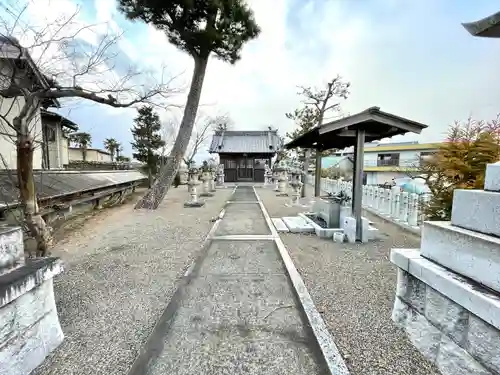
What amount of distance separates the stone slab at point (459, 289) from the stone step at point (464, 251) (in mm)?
49

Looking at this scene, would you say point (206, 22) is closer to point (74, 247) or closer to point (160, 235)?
point (160, 235)

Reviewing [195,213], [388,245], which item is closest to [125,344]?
[388,245]

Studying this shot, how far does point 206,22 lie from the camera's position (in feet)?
29.8

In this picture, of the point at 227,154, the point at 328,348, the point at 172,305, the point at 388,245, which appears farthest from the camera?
the point at 227,154

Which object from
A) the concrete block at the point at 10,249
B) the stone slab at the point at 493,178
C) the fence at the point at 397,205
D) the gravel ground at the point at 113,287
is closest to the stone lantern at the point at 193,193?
the gravel ground at the point at 113,287

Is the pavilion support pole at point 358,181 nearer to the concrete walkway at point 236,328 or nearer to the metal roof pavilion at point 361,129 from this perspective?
the metal roof pavilion at point 361,129

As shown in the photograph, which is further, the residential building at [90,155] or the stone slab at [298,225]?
the residential building at [90,155]

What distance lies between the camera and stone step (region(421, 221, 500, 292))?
5.03ft

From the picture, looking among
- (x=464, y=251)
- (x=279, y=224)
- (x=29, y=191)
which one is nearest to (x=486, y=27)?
(x=464, y=251)

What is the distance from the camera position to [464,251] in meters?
1.73

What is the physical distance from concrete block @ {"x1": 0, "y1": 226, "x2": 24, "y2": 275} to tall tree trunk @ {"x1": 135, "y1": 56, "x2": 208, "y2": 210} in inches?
305

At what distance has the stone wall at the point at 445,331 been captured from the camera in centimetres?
149

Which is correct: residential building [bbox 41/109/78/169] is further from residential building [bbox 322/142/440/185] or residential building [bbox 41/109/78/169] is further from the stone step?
residential building [bbox 322/142/440/185]

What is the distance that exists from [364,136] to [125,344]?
5002 mm
